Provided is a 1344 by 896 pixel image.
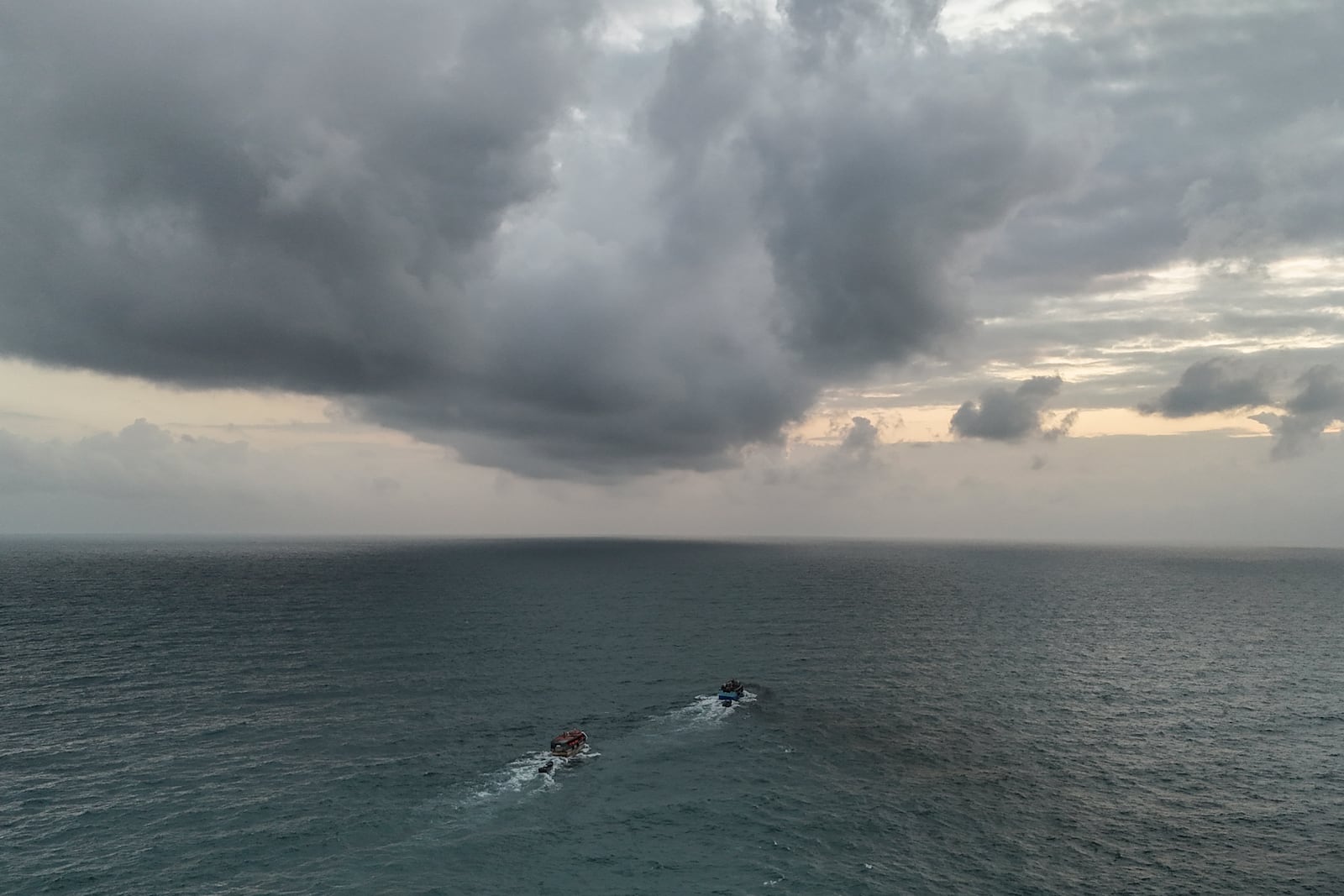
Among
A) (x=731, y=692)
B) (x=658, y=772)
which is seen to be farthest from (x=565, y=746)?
(x=731, y=692)

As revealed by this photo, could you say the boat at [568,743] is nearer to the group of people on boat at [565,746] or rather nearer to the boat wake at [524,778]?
the group of people on boat at [565,746]

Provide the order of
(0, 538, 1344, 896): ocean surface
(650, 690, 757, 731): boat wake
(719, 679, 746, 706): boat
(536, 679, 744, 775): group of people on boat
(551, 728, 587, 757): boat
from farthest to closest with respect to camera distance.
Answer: (719, 679, 746, 706): boat
(650, 690, 757, 731): boat wake
(551, 728, 587, 757): boat
(536, 679, 744, 775): group of people on boat
(0, 538, 1344, 896): ocean surface

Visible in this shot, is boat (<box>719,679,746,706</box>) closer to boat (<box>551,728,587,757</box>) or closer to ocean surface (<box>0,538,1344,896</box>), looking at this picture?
ocean surface (<box>0,538,1344,896</box>)

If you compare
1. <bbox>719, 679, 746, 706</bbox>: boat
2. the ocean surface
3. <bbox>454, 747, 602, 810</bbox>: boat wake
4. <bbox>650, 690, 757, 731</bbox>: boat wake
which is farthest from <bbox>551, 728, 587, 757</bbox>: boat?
<bbox>719, 679, 746, 706</bbox>: boat

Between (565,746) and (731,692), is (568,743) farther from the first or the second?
(731,692)

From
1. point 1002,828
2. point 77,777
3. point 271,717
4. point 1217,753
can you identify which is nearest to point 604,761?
point 1002,828

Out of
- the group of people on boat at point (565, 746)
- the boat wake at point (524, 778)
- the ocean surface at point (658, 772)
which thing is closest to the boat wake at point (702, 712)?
the ocean surface at point (658, 772)
